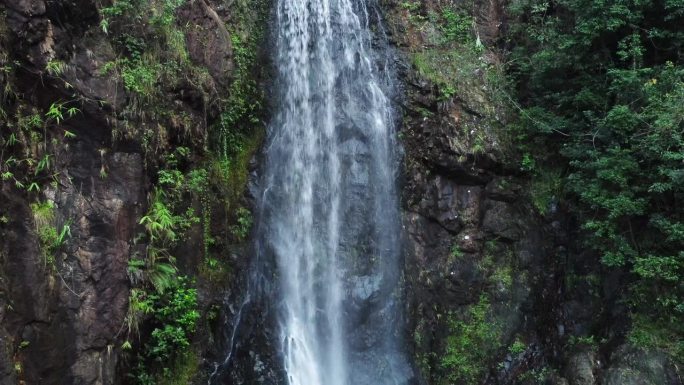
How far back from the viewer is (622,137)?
8.42 metres

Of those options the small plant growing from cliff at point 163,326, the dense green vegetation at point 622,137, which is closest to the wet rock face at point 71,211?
the small plant growing from cliff at point 163,326

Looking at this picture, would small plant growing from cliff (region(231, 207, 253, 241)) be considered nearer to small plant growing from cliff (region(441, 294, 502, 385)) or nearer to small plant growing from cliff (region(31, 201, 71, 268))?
small plant growing from cliff (region(31, 201, 71, 268))

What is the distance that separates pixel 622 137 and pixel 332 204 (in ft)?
15.8

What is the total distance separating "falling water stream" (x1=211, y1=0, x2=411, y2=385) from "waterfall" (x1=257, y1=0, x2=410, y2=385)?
18mm

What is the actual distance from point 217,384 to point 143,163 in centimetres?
325

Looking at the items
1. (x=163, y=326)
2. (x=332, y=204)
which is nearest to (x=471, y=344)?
(x=332, y=204)

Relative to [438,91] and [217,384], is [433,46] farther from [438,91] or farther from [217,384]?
[217,384]

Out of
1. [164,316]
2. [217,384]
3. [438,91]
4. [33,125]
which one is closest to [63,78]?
[33,125]

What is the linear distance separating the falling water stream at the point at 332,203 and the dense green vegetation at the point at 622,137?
115 inches

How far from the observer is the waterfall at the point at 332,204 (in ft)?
28.0

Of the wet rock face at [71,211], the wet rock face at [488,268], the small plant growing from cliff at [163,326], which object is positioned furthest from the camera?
the wet rock face at [488,268]

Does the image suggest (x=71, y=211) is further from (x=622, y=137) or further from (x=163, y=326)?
(x=622, y=137)

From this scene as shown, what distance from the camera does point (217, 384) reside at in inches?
296

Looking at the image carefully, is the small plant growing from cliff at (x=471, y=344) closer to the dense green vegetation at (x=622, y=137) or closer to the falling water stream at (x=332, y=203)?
the falling water stream at (x=332, y=203)
